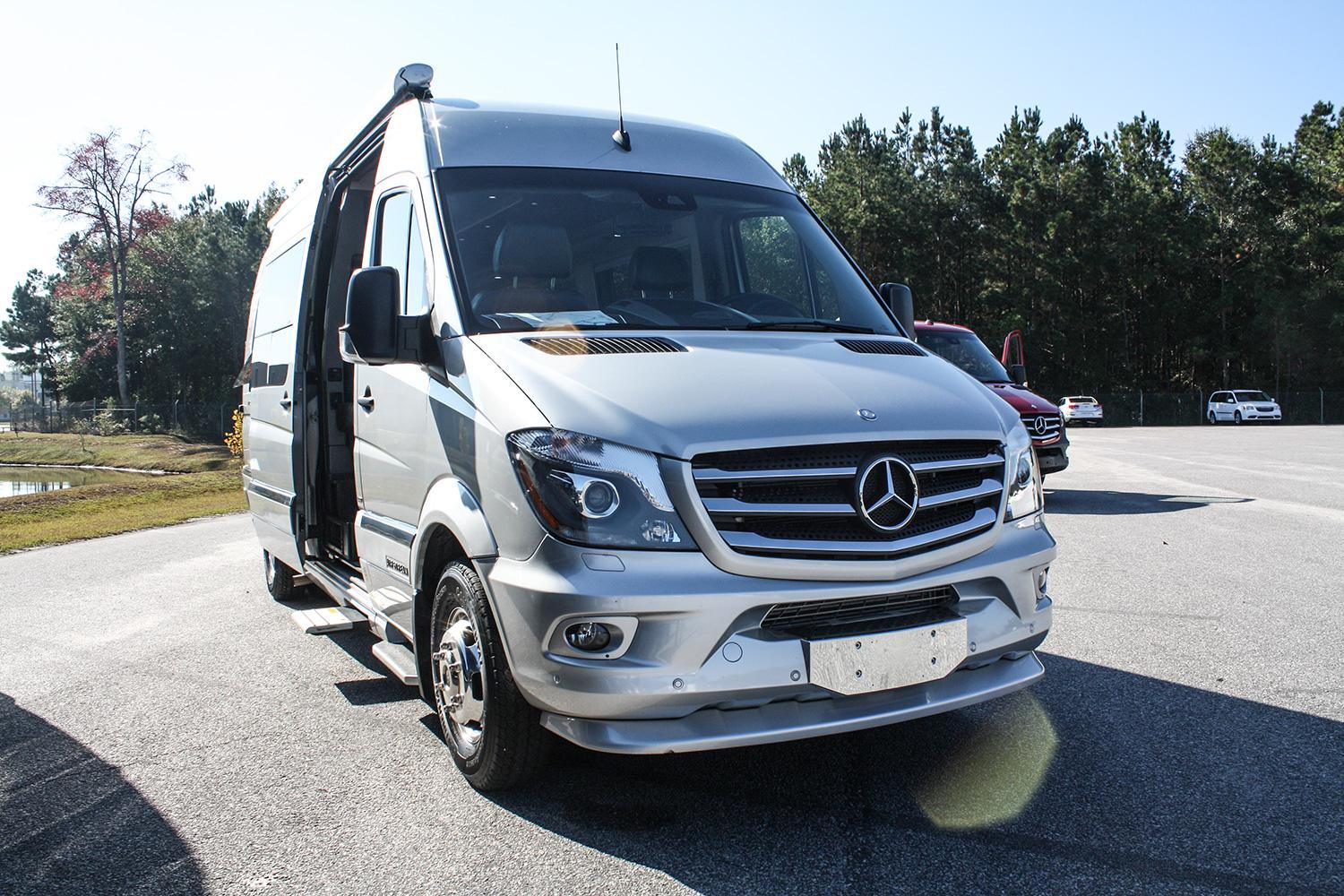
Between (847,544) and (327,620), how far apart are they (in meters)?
3.14

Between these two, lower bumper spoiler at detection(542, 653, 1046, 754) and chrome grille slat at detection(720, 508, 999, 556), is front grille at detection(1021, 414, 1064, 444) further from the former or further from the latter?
lower bumper spoiler at detection(542, 653, 1046, 754)

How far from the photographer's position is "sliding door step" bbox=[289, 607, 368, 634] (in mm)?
5242

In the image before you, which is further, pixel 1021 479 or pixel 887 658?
pixel 1021 479

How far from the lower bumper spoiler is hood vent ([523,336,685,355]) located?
48.1 inches

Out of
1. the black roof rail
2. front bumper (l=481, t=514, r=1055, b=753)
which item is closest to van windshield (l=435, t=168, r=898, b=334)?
the black roof rail

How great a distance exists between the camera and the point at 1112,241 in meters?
54.1

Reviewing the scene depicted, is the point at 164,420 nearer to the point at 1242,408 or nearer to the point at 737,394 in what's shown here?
the point at 1242,408

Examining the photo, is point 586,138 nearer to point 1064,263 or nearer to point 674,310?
point 674,310

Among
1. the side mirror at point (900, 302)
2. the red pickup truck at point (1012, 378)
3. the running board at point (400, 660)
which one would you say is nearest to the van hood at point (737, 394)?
the side mirror at point (900, 302)

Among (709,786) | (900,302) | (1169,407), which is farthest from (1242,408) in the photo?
(709,786)

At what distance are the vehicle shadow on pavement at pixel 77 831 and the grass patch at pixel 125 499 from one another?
958cm

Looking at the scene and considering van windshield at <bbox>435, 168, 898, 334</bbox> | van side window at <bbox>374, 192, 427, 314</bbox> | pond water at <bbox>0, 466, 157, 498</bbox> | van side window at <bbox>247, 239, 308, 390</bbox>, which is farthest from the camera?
pond water at <bbox>0, 466, 157, 498</bbox>

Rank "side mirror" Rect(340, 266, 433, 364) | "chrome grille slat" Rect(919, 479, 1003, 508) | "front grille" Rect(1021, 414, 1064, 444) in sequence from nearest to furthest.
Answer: "chrome grille slat" Rect(919, 479, 1003, 508)
"side mirror" Rect(340, 266, 433, 364)
"front grille" Rect(1021, 414, 1064, 444)

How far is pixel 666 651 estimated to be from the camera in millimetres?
3127
